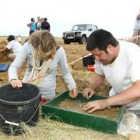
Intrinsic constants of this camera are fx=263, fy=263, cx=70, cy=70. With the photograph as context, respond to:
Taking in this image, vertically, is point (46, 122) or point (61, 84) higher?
→ point (46, 122)

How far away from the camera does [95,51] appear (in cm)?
269

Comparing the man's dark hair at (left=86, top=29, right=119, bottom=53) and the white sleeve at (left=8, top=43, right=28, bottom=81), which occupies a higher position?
the man's dark hair at (left=86, top=29, right=119, bottom=53)

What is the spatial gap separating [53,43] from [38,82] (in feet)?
1.89

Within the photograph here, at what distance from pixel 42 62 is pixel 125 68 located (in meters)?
1.02

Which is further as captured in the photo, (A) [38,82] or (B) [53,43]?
(A) [38,82]

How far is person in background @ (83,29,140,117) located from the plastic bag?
0.54 feet

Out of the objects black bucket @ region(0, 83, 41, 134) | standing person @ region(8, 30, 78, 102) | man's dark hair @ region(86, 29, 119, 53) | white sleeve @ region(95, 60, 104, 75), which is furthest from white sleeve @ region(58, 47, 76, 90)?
black bucket @ region(0, 83, 41, 134)

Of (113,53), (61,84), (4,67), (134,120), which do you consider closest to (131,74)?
(113,53)

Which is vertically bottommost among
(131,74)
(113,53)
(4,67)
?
(4,67)

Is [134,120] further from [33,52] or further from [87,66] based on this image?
[87,66]

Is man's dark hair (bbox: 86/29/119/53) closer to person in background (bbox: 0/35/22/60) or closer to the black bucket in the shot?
the black bucket

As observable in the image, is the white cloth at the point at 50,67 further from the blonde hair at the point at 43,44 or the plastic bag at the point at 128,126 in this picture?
the plastic bag at the point at 128,126

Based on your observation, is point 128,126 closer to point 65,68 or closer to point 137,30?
point 65,68

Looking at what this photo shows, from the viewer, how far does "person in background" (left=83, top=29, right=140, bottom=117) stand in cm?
264
